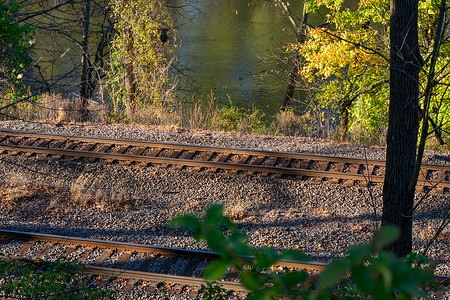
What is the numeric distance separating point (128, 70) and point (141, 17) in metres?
2.05

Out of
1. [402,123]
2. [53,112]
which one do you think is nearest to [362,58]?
[402,123]

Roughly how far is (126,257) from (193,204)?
2.16m

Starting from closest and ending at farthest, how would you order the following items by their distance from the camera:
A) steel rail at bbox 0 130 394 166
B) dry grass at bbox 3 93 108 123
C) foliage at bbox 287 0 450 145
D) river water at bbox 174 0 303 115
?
steel rail at bbox 0 130 394 166
dry grass at bbox 3 93 108 123
foliage at bbox 287 0 450 145
river water at bbox 174 0 303 115

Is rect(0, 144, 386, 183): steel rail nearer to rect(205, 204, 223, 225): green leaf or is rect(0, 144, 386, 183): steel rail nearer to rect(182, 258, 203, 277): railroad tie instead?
rect(182, 258, 203, 277): railroad tie

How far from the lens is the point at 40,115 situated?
527 inches

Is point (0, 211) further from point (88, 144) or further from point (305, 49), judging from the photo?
point (305, 49)

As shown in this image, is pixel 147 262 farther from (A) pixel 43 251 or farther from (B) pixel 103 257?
(A) pixel 43 251

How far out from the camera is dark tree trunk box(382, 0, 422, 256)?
5.70 m

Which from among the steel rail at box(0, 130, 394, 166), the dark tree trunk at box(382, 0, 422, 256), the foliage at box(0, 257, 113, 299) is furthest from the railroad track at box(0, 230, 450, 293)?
the steel rail at box(0, 130, 394, 166)

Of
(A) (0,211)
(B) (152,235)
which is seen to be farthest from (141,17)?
(B) (152,235)

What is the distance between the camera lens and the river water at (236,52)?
77.9 feet

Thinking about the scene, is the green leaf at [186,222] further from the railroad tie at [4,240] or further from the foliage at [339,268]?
the railroad tie at [4,240]

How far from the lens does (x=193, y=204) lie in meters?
8.65

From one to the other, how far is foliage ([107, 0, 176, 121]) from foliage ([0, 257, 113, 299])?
977 centimetres
